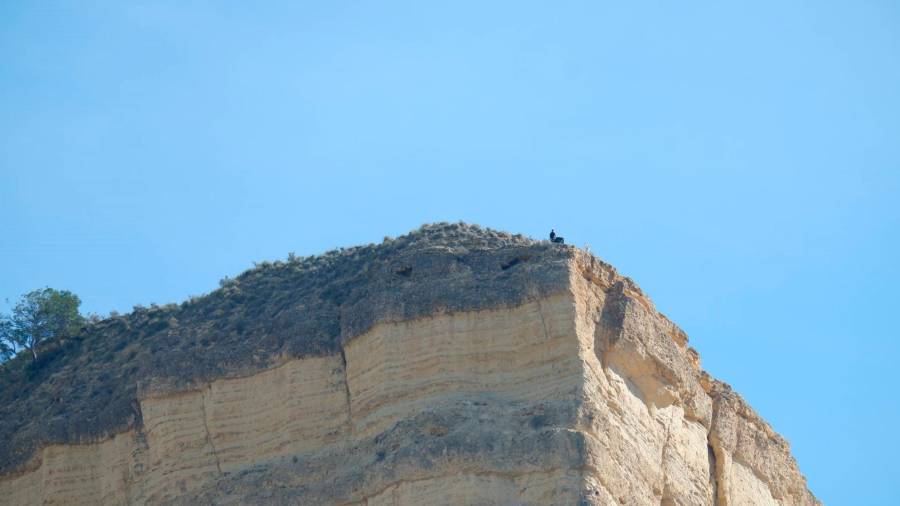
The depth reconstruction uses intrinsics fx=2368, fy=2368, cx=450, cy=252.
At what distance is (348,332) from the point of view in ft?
154

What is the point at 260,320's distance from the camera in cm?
4941

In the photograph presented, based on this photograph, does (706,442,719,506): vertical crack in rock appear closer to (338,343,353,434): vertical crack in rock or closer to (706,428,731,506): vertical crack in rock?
(706,428,731,506): vertical crack in rock

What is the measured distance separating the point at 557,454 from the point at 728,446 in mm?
8094

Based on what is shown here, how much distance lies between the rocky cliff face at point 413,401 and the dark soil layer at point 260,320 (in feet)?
0.17

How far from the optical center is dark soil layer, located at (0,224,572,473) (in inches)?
1832

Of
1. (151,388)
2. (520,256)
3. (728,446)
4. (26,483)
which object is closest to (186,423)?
(151,388)


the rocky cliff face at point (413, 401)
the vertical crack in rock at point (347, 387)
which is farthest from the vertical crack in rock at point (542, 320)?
the vertical crack in rock at point (347, 387)

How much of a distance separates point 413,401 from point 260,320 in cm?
556

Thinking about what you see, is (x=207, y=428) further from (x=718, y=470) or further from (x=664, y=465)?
(x=718, y=470)

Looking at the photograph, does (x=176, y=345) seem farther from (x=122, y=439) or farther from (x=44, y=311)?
(x=44, y=311)

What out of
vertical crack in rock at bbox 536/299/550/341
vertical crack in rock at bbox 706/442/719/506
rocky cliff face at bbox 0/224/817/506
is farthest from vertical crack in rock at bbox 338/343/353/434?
vertical crack in rock at bbox 706/442/719/506

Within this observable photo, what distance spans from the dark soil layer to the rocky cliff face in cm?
5

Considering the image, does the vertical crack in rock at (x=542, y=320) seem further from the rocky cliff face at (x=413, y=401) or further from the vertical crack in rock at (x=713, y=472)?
the vertical crack in rock at (x=713, y=472)

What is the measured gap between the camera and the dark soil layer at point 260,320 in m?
46.5
